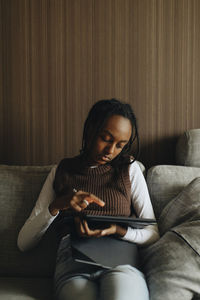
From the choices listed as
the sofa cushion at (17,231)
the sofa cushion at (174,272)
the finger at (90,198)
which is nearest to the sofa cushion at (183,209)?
the sofa cushion at (174,272)

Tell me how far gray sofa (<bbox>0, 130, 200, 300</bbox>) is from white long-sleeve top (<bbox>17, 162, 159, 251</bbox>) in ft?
0.21

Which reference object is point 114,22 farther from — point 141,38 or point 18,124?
point 18,124

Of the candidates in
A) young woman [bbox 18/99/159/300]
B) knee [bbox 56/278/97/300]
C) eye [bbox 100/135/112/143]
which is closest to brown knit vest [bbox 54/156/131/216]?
young woman [bbox 18/99/159/300]

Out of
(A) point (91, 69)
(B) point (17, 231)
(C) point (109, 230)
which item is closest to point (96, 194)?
(C) point (109, 230)

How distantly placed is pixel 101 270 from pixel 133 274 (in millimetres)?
109

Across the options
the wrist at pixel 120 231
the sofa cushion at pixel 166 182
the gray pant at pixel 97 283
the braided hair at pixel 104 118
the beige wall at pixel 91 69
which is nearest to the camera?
the gray pant at pixel 97 283

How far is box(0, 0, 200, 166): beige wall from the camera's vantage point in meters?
1.64

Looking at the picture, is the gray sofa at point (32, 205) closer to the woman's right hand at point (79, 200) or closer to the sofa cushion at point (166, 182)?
the sofa cushion at point (166, 182)

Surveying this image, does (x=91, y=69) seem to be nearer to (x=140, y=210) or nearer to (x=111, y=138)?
(x=111, y=138)

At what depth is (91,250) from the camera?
1018 mm

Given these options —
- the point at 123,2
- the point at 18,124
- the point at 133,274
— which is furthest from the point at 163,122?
the point at 133,274

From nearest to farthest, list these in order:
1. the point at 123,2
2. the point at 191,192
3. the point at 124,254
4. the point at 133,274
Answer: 1. the point at 133,274
2. the point at 124,254
3. the point at 191,192
4. the point at 123,2

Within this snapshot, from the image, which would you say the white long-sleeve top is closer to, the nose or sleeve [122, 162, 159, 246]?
sleeve [122, 162, 159, 246]

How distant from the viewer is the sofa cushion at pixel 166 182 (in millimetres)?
1357
